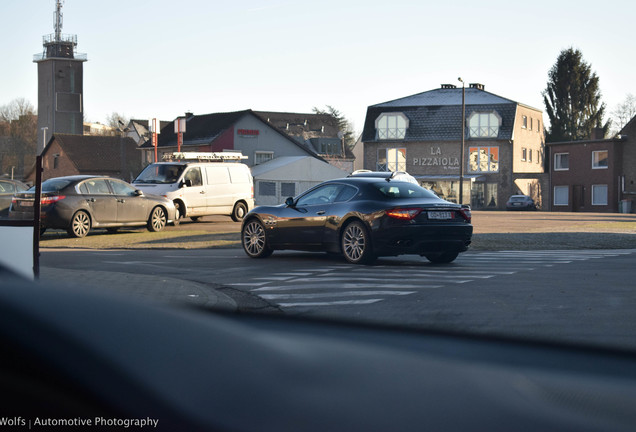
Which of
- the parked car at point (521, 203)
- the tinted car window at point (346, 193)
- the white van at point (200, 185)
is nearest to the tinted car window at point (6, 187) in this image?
the white van at point (200, 185)

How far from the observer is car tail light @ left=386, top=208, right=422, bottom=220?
12625mm

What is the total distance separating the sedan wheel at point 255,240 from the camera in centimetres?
1453

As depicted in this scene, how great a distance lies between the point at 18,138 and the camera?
106125mm

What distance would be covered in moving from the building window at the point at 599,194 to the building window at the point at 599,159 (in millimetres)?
1700

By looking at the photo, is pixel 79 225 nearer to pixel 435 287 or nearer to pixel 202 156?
pixel 202 156

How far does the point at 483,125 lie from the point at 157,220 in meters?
56.5

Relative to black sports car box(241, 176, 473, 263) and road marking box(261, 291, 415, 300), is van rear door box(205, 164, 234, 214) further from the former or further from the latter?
road marking box(261, 291, 415, 300)

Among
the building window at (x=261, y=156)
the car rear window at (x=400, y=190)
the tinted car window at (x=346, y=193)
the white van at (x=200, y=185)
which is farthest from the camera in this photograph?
the building window at (x=261, y=156)

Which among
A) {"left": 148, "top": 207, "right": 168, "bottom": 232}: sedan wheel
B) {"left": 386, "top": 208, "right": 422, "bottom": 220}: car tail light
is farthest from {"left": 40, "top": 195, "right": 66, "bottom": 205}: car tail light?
{"left": 386, "top": 208, "right": 422, "bottom": 220}: car tail light

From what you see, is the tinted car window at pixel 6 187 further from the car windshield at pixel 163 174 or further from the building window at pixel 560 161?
the building window at pixel 560 161

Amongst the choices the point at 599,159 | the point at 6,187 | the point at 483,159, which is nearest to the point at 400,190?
the point at 6,187

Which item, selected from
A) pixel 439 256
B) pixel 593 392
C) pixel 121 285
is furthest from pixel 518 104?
pixel 593 392

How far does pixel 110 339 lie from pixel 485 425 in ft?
2.70

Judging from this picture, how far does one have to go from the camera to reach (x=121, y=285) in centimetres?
990
